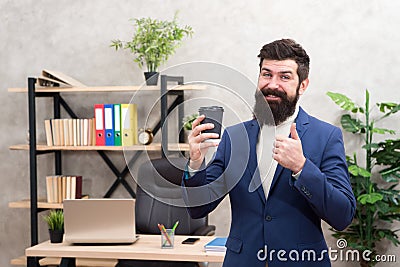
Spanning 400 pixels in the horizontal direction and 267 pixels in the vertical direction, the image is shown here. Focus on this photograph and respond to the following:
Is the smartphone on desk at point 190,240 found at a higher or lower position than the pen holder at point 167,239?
lower

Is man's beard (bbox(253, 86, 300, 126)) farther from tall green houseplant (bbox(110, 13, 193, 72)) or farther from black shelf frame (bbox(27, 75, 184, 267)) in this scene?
tall green houseplant (bbox(110, 13, 193, 72))

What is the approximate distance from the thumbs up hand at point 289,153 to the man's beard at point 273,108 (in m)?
0.06

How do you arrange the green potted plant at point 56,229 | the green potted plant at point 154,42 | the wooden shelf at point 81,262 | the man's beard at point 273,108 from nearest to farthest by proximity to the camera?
1. the man's beard at point 273,108
2. the green potted plant at point 56,229
3. the wooden shelf at point 81,262
4. the green potted plant at point 154,42

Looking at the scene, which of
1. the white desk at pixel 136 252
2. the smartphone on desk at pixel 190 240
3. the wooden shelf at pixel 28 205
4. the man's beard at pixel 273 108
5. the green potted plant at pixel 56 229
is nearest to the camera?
the man's beard at pixel 273 108

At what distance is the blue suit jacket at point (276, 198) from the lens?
1806 mm

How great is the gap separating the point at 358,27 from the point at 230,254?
278 cm

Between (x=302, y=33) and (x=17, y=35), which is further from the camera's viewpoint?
(x=17, y=35)

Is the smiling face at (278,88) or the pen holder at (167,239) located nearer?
the smiling face at (278,88)

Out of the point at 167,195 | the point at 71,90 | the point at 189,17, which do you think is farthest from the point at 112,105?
the point at 167,195

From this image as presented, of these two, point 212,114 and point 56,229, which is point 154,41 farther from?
point 212,114

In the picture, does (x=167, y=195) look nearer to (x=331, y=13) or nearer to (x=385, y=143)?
(x=385, y=143)

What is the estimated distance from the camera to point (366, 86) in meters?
4.33

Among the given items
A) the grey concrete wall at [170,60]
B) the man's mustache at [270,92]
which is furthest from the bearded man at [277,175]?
the grey concrete wall at [170,60]

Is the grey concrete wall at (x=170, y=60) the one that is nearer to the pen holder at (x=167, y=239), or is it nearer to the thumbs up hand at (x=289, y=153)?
the pen holder at (x=167, y=239)
